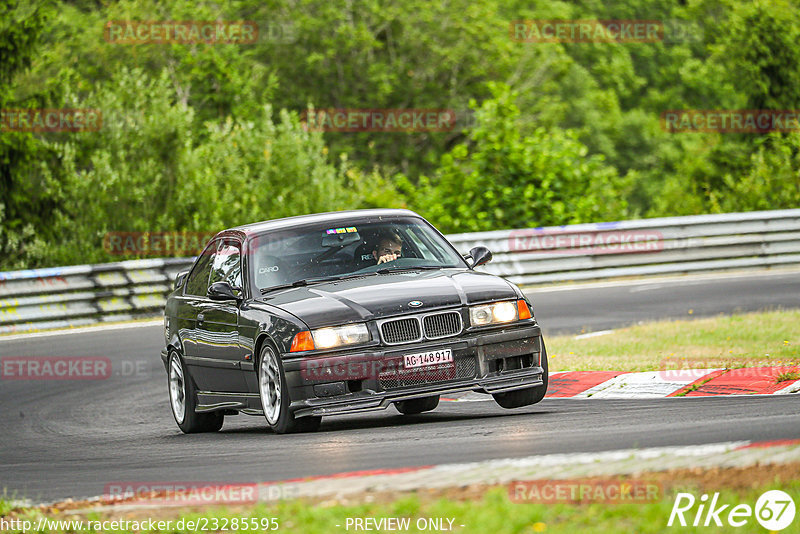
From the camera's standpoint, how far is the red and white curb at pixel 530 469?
6.25 metres

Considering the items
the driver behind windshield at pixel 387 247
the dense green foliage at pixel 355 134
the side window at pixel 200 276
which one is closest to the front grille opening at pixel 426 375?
the driver behind windshield at pixel 387 247

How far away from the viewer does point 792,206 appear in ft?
90.5

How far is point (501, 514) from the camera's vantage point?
556cm

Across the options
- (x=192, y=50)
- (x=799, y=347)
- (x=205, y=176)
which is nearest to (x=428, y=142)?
(x=192, y=50)

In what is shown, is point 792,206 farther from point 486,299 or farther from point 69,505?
point 69,505

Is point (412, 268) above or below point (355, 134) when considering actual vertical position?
above

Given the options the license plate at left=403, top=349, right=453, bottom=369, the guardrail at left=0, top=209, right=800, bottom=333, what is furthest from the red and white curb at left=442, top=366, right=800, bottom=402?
the guardrail at left=0, top=209, right=800, bottom=333

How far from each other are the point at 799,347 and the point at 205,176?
1570 centimetres

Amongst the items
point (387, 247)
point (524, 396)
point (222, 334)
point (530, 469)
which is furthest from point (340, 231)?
point (530, 469)

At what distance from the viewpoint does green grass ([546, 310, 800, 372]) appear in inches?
473

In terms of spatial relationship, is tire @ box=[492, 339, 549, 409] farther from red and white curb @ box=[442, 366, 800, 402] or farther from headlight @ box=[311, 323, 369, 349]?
headlight @ box=[311, 323, 369, 349]

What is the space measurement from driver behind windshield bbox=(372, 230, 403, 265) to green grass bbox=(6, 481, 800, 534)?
447 centimetres

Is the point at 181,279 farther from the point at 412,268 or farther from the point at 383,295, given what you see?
the point at 383,295

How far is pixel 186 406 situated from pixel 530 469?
5.29 m
